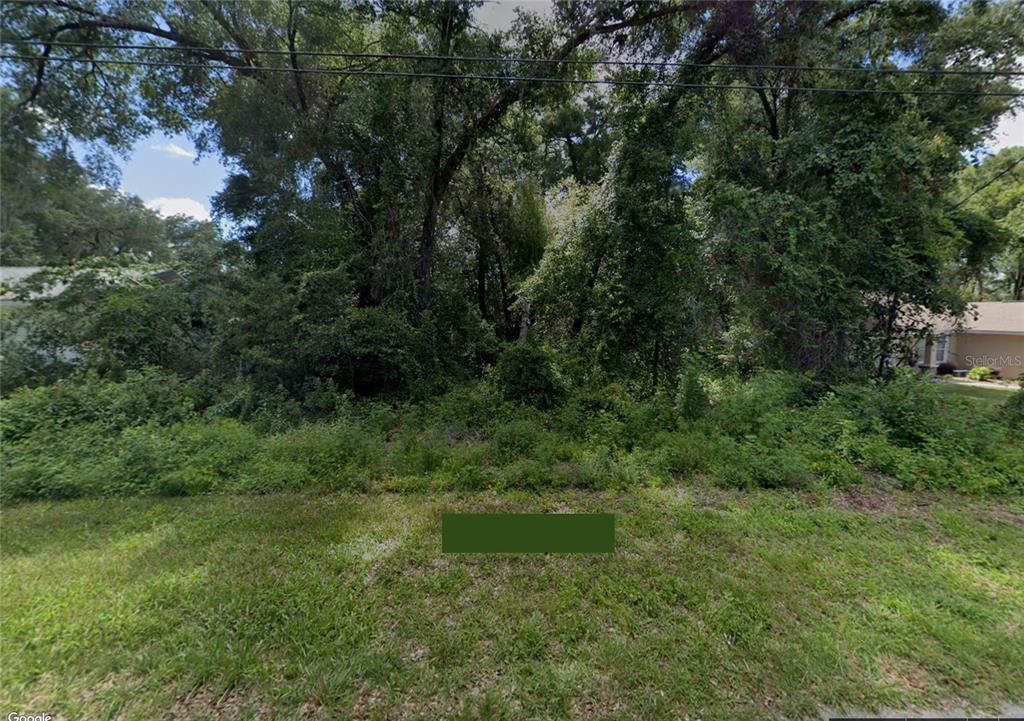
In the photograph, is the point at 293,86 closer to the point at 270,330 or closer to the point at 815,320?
the point at 270,330

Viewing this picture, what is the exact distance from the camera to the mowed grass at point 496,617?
174 centimetres

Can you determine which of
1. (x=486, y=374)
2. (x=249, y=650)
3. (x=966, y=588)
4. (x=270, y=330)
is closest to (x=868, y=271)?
(x=966, y=588)

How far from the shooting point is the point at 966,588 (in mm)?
2441

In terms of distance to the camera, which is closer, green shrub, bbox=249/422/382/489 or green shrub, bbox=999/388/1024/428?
green shrub, bbox=249/422/382/489

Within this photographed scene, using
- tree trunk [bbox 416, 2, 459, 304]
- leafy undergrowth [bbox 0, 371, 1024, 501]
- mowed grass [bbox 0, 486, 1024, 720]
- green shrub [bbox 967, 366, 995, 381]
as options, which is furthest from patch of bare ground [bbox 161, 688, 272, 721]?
green shrub [bbox 967, 366, 995, 381]

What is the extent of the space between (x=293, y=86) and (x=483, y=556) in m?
8.79

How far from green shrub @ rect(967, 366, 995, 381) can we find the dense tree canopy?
484 inches

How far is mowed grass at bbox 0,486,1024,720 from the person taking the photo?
1737mm

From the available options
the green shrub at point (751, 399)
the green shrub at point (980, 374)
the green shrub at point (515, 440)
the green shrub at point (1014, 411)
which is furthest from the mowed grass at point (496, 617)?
the green shrub at point (980, 374)

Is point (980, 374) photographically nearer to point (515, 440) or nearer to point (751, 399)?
point (751, 399)
